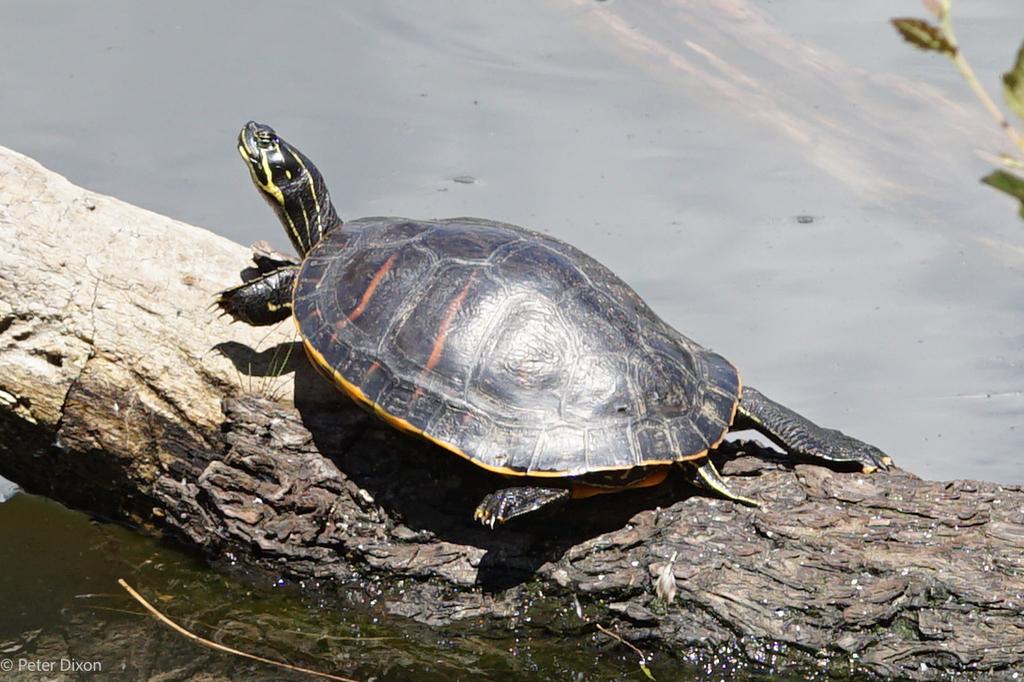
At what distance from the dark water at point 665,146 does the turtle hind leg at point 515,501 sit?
7.40 ft

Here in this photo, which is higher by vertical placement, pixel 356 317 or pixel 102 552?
pixel 356 317

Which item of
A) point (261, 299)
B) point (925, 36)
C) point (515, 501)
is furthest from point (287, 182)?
point (925, 36)

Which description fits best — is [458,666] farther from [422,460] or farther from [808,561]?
[808,561]

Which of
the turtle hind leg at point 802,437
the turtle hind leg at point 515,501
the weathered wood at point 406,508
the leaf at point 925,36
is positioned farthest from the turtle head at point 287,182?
the leaf at point 925,36

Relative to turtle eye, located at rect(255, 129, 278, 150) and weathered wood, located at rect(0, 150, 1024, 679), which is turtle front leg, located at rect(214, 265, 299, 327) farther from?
turtle eye, located at rect(255, 129, 278, 150)

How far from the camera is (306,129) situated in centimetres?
585

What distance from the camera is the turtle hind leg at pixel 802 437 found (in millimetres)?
3100

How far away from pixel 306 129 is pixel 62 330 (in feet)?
9.62

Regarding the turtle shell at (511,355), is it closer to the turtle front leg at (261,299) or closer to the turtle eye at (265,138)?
the turtle front leg at (261,299)

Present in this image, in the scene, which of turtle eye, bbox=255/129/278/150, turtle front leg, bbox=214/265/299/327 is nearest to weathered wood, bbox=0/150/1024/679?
turtle front leg, bbox=214/265/299/327

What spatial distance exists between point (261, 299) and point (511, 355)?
1066 mm

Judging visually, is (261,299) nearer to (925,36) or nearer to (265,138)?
(265,138)

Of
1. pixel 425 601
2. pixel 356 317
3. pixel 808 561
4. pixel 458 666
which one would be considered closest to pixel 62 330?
pixel 356 317

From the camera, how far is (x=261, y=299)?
132 inches
